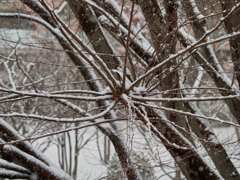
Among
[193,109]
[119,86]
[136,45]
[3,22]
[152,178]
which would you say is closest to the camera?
[119,86]

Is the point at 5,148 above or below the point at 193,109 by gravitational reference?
below

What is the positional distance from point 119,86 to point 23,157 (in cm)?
199

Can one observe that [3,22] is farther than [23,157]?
Yes

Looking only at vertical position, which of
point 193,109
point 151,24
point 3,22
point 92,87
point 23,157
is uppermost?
point 3,22

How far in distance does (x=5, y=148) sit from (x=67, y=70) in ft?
26.4

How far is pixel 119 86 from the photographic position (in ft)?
8.07

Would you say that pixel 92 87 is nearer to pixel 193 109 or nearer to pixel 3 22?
pixel 193 109

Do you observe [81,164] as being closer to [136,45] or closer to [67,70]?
[67,70]

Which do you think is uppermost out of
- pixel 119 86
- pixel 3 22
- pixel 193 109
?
pixel 3 22

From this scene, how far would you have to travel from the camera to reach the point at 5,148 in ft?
11.1

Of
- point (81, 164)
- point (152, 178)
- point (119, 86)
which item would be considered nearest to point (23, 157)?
point (119, 86)

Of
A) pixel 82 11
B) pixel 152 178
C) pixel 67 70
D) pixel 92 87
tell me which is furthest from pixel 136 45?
pixel 67 70

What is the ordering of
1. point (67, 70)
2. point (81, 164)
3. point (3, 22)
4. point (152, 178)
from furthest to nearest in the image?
1. point (81, 164)
2. point (67, 70)
3. point (3, 22)
4. point (152, 178)

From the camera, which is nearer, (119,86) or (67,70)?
(119,86)
